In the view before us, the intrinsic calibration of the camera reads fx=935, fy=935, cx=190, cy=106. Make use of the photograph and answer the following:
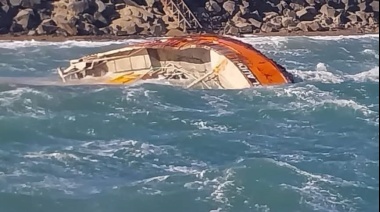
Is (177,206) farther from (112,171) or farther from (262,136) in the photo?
(262,136)

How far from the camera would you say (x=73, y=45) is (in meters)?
44.0

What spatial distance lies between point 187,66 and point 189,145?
1037cm

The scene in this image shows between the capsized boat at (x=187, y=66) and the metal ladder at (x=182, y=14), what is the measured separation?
949cm

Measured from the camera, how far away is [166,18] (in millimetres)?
48844

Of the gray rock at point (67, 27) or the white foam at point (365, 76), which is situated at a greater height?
the gray rock at point (67, 27)

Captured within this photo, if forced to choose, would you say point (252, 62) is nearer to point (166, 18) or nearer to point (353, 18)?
point (166, 18)

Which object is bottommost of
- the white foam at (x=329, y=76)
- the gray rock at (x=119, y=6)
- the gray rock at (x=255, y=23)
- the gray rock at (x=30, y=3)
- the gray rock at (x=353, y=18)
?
the gray rock at (x=353, y=18)

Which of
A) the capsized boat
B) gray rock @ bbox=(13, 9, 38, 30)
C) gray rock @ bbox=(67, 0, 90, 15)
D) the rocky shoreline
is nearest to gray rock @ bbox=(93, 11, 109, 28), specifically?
the rocky shoreline

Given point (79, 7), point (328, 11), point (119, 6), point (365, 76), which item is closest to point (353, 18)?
point (328, 11)

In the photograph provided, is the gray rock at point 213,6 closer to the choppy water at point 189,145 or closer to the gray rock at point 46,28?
the gray rock at point 46,28

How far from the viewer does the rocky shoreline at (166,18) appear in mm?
45531

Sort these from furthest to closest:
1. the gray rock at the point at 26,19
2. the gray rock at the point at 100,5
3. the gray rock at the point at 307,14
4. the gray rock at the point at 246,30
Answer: the gray rock at the point at 307,14, the gray rock at the point at 246,30, the gray rock at the point at 100,5, the gray rock at the point at 26,19

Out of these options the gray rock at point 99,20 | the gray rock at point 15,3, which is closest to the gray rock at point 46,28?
the gray rock at point 15,3

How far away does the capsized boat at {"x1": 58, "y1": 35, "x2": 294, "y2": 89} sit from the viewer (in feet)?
115
